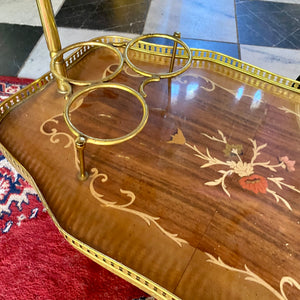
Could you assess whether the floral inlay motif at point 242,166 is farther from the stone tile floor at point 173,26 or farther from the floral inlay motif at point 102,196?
the stone tile floor at point 173,26

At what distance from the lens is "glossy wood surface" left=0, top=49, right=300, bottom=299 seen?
1.50 feet

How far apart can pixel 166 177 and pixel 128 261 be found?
0.16 m

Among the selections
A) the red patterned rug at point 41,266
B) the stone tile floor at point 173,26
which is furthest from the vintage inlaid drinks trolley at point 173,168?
the stone tile floor at point 173,26

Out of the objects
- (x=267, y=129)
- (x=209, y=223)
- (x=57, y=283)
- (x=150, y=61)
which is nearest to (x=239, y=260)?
Answer: (x=209, y=223)

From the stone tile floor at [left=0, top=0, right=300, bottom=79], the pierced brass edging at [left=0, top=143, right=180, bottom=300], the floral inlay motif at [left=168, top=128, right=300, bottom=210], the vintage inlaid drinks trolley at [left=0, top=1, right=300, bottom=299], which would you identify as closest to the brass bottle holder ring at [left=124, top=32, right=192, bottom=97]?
the vintage inlaid drinks trolley at [left=0, top=1, right=300, bottom=299]

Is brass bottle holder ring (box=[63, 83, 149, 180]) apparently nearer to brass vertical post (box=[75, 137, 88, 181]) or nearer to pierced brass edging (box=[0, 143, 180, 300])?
brass vertical post (box=[75, 137, 88, 181])

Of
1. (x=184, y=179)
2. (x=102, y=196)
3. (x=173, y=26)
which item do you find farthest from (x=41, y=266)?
(x=173, y=26)

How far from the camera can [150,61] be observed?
0.75m

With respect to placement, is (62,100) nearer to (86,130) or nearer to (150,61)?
(86,130)

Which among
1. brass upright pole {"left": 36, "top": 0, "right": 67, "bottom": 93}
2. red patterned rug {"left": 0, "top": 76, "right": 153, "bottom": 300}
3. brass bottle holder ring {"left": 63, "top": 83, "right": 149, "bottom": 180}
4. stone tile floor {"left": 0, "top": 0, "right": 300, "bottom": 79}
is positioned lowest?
red patterned rug {"left": 0, "top": 76, "right": 153, "bottom": 300}

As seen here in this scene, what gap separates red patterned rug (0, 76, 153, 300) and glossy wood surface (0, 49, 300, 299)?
0.22m

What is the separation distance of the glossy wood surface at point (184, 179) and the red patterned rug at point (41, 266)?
22cm

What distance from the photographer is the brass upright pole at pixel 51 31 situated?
0.61 meters

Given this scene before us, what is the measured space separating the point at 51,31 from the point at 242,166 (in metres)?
0.46
